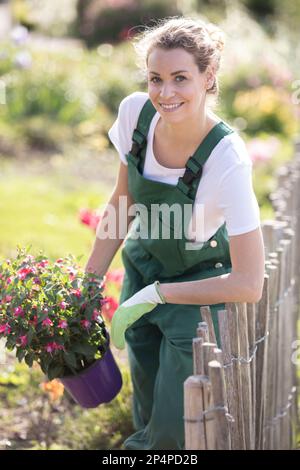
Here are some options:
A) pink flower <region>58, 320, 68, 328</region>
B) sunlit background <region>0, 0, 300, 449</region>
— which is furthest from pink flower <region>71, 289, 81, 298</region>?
sunlit background <region>0, 0, 300, 449</region>

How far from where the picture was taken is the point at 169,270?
291cm

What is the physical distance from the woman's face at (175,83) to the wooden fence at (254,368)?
0.59 meters

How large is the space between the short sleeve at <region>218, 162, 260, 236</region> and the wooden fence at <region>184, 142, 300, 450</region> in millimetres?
227

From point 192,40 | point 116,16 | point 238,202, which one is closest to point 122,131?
point 192,40

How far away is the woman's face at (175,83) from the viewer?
104 inches

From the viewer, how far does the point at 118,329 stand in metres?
2.70

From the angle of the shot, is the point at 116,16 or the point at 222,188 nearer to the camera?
the point at 222,188

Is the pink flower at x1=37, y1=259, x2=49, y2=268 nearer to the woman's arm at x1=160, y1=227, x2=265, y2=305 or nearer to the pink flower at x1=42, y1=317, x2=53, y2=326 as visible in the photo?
the pink flower at x1=42, y1=317, x2=53, y2=326

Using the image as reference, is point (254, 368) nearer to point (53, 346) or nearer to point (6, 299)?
point (53, 346)

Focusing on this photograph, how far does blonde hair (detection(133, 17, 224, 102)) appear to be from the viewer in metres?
2.64

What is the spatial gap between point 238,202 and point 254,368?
53cm
